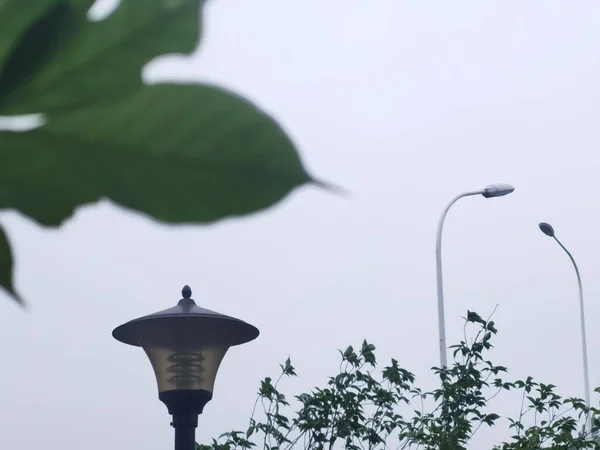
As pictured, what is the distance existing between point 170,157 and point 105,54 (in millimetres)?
39

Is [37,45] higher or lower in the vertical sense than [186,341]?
lower

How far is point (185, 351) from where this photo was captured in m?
4.26

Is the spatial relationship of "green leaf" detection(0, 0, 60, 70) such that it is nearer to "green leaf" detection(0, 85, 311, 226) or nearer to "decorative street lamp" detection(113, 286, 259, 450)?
"green leaf" detection(0, 85, 311, 226)

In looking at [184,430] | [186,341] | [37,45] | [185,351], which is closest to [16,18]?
[37,45]

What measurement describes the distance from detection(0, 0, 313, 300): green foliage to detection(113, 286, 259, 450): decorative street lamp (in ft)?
10.9

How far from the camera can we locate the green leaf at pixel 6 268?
0.94 feet

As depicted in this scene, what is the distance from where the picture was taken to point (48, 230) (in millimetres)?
275

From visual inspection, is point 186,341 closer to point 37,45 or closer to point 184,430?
point 184,430

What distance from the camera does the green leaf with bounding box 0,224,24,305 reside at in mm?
285

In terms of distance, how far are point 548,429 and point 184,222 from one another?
22.3 feet

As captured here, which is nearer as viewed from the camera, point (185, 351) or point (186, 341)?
point (186, 341)

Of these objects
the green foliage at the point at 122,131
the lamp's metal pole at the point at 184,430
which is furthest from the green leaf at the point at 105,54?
the lamp's metal pole at the point at 184,430

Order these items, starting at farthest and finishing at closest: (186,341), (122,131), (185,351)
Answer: (185,351) < (186,341) < (122,131)

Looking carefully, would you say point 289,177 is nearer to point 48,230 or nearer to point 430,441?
point 48,230
